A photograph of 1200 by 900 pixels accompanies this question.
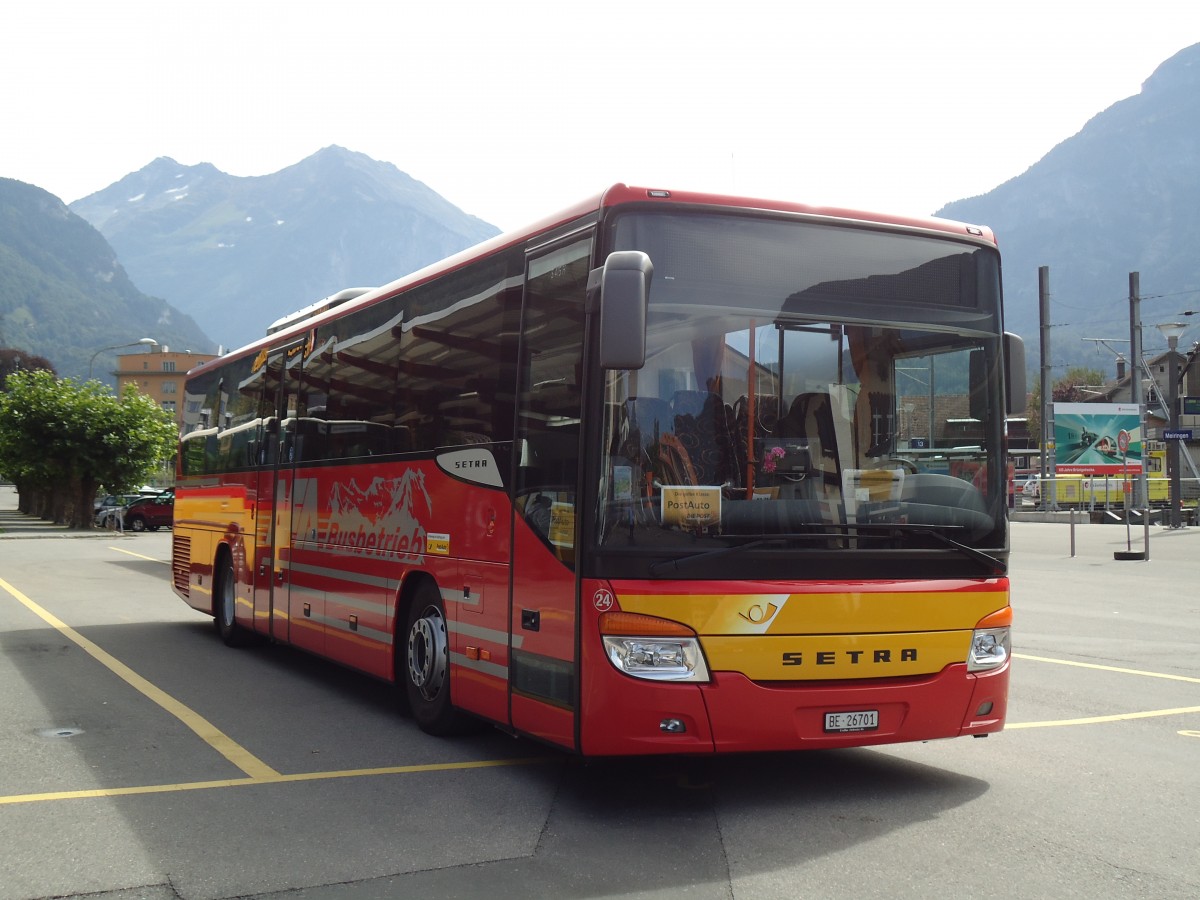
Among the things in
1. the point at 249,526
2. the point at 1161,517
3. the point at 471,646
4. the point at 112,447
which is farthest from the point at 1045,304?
the point at 471,646

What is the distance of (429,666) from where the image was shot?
832 centimetres

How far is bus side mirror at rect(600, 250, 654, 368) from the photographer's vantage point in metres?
5.79

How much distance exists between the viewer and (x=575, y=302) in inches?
265

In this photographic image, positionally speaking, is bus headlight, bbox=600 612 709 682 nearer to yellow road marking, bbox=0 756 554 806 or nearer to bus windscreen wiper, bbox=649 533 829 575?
bus windscreen wiper, bbox=649 533 829 575

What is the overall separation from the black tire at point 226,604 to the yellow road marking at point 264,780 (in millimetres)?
6322

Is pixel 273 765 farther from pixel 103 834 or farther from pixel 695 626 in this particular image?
pixel 695 626

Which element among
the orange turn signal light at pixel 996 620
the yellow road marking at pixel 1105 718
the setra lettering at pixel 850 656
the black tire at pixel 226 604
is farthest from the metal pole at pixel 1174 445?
the setra lettering at pixel 850 656

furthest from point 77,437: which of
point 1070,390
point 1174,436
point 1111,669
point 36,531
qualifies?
point 1070,390

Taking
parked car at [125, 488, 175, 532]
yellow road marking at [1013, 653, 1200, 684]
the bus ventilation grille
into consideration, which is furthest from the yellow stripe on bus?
parked car at [125, 488, 175, 532]

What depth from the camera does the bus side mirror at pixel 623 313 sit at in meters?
5.79

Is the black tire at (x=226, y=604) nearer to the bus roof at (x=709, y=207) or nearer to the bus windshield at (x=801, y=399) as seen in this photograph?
the bus roof at (x=709, y=207)

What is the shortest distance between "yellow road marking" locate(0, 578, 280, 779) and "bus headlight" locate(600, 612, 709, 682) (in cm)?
232

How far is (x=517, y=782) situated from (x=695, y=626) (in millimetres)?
1601

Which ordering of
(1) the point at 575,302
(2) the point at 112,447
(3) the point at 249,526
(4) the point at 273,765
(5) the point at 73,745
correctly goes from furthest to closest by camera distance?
(2) the point at 112,447 < (3) the point at 249,526 < (5) the point at 73,745 < (4) the point at 273,765 < (1) the point at 575,302
